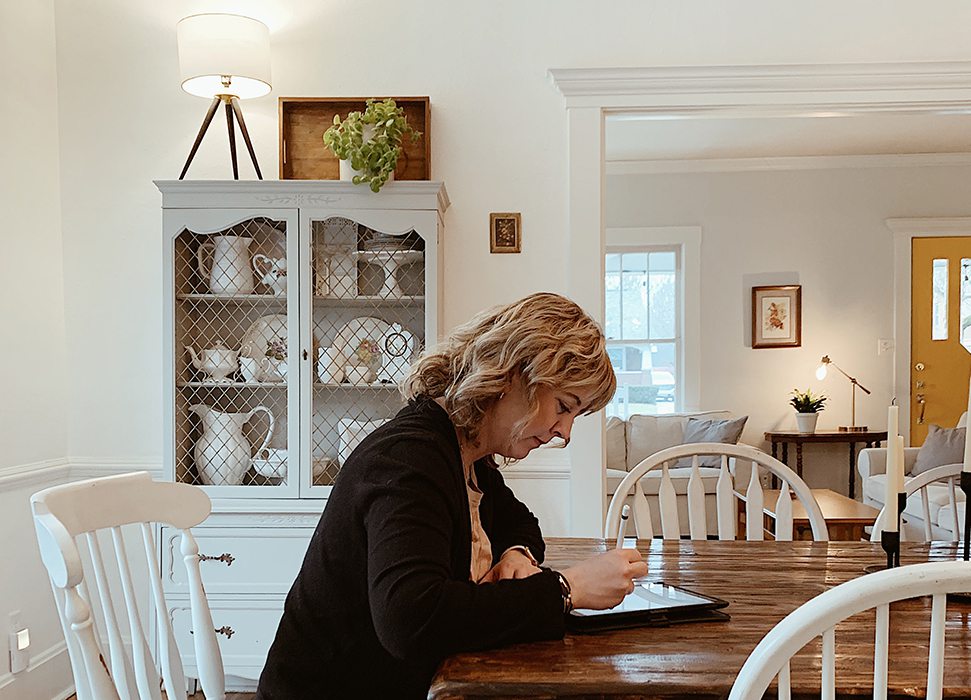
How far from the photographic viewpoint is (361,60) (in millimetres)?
3514

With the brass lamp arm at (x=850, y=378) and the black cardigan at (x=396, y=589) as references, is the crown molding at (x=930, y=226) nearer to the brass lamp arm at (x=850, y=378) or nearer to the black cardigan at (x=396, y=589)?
the brass lamp arm at (x=850, y=378)

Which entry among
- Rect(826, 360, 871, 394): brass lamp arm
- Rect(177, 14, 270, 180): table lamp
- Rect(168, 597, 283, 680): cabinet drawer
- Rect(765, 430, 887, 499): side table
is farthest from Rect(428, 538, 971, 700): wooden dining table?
Rect(826, 360, 871, 394): brass lamp arm

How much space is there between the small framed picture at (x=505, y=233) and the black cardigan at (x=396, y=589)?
2.00 meters

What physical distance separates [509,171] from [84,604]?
2490 millimetres

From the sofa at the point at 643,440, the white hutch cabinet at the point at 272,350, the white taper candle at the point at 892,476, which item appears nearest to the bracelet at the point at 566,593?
the white taper candle at the point at 892,476

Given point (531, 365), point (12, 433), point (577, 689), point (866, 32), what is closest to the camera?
point (577, 689)

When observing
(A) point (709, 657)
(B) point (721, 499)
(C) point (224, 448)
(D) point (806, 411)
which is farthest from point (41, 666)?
(D) point (806, 411)

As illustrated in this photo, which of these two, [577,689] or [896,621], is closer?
[577,689]

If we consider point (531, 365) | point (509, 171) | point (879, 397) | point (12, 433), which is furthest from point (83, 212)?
point (879, 397)

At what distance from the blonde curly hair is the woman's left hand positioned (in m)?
0.24

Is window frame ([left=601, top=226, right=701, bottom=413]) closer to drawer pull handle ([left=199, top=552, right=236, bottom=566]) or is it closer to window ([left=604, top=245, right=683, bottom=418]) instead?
window ([left=604, top=245, right=683, bottom=418])

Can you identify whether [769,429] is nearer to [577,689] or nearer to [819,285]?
[819,285]

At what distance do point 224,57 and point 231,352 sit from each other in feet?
3.18

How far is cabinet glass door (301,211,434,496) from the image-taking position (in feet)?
10.7
